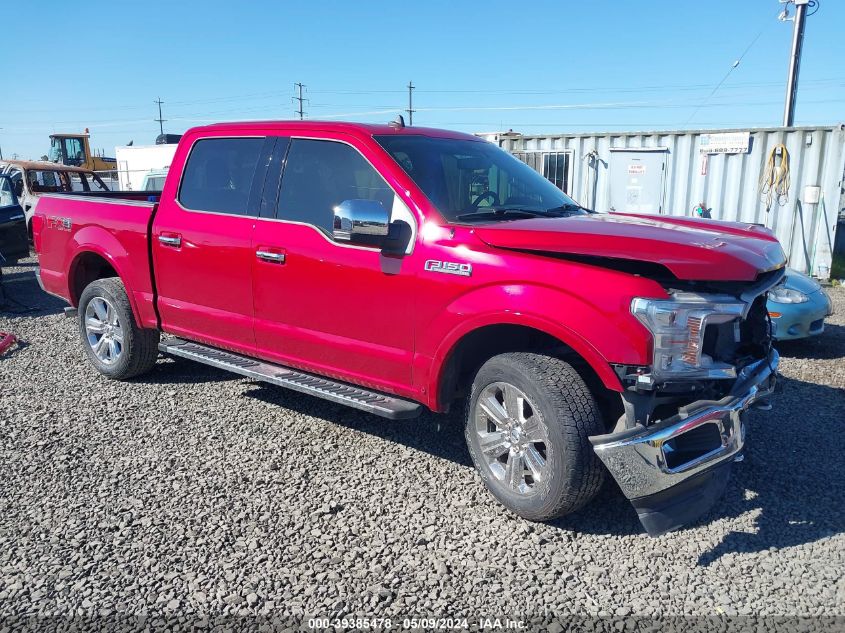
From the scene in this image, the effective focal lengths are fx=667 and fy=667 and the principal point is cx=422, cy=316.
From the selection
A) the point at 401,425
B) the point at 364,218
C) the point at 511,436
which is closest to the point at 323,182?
the point at 364,218

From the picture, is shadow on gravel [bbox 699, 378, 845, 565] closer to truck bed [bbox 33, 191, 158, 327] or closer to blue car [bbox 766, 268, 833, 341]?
blue car [bbox 766, 268, 833, 341]

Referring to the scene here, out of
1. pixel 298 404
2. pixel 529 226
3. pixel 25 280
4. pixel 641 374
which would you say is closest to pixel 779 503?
pixel 641 374

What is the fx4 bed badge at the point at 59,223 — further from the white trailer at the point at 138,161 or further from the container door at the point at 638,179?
the white trailer at the point at 138,161

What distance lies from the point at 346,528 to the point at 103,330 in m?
3.40

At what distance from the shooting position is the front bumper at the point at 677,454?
292cm

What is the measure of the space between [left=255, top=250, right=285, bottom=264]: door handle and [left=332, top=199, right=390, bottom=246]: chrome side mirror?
0.69 m

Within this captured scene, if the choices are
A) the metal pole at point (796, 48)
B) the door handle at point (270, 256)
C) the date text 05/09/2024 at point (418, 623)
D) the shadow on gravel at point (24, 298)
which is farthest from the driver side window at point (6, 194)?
the metal pole at point (796, 48)

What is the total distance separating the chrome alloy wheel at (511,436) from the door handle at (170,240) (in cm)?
258

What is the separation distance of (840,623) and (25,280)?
12.3 metres

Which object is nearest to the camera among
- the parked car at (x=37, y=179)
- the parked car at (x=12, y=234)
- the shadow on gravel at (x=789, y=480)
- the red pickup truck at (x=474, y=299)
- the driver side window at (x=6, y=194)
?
the red pickup truck at (x=474, y=299)

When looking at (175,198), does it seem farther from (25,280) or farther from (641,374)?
(25,280)

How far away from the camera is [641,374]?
9.70 ft

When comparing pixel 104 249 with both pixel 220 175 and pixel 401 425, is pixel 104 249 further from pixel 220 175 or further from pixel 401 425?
pixel 401 425

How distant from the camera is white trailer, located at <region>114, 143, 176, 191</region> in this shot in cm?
2054
